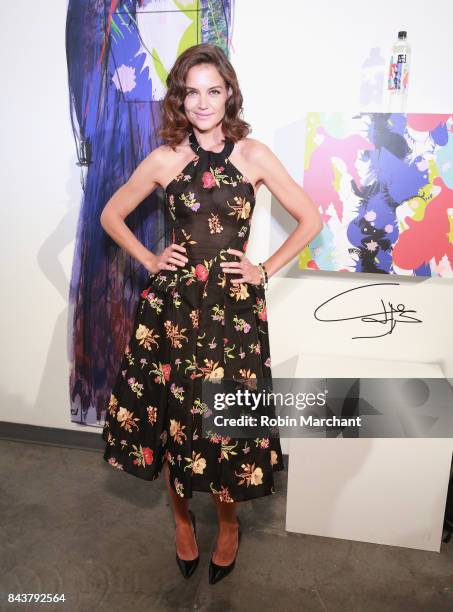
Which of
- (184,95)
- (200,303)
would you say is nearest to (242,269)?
(200,303)

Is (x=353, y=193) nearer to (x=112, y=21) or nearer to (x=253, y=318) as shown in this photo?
(x=253, y=318)

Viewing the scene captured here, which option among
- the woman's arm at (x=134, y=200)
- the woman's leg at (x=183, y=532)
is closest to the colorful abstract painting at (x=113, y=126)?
the woman's arm at (x=134, y=200)

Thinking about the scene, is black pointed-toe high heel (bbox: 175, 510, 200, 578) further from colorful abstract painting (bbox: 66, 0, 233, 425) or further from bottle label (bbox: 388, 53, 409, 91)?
bottle label (bbox: 388, 53, 409, 91)

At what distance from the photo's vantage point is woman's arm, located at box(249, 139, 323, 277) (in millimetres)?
1851

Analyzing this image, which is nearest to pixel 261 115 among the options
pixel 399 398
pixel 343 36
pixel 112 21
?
pixel 343 36

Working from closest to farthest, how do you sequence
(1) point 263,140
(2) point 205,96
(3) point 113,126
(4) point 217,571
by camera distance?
1. (2) point 205,96
2. (4) point 217,571
3. (1) point 263,140
4. (3) point 113,126

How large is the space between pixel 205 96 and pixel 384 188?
30.7 inches

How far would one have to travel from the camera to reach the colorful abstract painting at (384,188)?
6.49ft

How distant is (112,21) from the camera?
229 cm

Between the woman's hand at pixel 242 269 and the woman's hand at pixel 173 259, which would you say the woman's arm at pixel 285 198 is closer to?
the woman's hand at pixel 242 269

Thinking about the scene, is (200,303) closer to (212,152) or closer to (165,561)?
(212,152)

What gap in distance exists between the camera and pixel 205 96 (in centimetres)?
177

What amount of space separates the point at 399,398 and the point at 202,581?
1.02 metres

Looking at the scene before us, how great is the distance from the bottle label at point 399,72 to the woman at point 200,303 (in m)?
0.59
